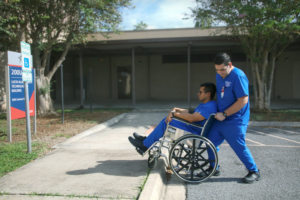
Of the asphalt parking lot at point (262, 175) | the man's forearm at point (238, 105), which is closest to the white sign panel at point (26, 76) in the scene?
the asphalt parking lot at point (262, 175)

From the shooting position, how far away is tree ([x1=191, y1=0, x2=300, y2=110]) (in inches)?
305

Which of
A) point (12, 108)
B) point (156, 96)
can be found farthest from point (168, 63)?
point (12, 108)

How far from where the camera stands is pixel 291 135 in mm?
6418

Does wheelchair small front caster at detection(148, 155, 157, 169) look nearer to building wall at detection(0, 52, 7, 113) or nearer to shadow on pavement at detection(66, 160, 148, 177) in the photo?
shadow on pavement at detection(66, 160, 148, 177)

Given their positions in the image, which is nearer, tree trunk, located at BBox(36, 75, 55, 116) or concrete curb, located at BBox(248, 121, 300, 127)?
concrete curb, located at BBox(248, 121, 300, 127)

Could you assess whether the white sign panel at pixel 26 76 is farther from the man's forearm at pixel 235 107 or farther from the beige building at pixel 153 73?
the beige building at pixel 153 73

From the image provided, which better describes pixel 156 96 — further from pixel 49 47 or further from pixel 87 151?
pixel 87 151

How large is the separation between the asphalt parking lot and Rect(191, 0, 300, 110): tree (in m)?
4.25

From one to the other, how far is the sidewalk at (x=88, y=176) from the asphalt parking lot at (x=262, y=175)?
18.0 inches

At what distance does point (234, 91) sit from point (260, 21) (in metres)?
6.82

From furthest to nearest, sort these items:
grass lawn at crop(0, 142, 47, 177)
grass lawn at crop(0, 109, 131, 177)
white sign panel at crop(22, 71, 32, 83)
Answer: white sign panel at crop(22, 71, 32, 83)
grass lawn at crop(0, 109, 131, 177)
grass lawn at crop(0, 142, 47, 177)

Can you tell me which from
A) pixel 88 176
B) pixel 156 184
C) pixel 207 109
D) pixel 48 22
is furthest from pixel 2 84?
pixel 207 109

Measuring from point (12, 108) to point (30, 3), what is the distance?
160 inches

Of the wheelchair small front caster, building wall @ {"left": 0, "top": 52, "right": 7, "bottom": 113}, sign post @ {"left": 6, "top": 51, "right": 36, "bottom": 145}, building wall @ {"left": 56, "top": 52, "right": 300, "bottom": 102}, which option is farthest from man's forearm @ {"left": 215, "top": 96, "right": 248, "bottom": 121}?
building wall @ {"left": 56, "top": 52, "right": 300, "bottom": 102}
